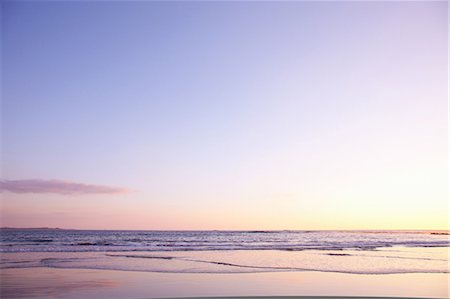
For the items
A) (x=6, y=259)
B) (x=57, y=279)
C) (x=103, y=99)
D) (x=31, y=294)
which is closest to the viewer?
(x=31, y=294)

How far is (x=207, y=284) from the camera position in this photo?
704cm

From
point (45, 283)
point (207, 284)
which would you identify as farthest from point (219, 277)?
point (45, 283)

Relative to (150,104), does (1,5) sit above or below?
above

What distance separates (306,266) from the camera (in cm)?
936

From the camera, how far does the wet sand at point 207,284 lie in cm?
635

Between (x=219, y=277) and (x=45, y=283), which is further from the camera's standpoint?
(x=219, y=277)

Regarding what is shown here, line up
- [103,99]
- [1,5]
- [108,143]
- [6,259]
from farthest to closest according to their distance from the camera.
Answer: [6,259], [108,143], [103,99], [1,5]

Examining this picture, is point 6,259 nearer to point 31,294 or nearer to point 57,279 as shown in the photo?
point 57,279

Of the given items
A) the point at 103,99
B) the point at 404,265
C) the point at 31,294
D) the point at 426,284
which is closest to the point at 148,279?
the point at 31,294

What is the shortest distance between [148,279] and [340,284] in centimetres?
276

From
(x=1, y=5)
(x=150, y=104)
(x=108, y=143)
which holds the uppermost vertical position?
(x=1, y=5)

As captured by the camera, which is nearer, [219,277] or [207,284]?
[207,284]

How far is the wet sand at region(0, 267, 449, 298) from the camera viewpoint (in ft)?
20.8

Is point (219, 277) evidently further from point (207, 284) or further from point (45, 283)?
point (45, 283)
